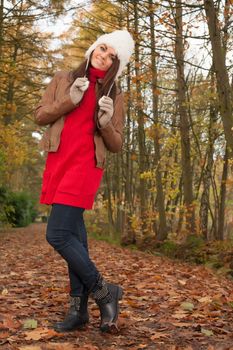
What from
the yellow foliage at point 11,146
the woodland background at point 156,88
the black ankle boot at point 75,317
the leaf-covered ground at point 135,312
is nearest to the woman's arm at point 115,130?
the black ankle boot at point 75,317

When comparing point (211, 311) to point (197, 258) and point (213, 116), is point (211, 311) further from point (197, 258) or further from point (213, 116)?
point (213, 116)

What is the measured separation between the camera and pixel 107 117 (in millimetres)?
3178

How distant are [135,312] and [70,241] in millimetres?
1308

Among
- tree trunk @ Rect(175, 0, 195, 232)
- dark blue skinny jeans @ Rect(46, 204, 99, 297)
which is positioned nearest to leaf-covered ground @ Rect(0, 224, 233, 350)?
dark blue skinny jeans @ Rect(46, 204, 99, 297)

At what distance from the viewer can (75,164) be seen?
3141mm

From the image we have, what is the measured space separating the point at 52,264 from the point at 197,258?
270 cm

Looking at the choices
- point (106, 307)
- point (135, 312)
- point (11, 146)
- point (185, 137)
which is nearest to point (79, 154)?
point (106, 307)

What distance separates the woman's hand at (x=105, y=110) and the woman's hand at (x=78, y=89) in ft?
0.45

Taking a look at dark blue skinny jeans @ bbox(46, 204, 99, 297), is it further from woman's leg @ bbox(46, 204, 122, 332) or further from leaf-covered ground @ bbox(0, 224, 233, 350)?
leaf-covered ground @ bbox(0, 224, 233, 350)

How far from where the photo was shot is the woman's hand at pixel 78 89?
10.2 ft

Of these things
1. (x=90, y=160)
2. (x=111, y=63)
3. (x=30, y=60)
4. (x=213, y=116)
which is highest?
(x=30, y=60)

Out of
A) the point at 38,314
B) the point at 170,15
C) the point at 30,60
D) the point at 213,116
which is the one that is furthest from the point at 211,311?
the point at 30,60

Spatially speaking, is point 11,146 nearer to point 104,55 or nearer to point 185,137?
point 185,137

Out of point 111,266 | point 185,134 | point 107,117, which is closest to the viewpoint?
point 107,117
